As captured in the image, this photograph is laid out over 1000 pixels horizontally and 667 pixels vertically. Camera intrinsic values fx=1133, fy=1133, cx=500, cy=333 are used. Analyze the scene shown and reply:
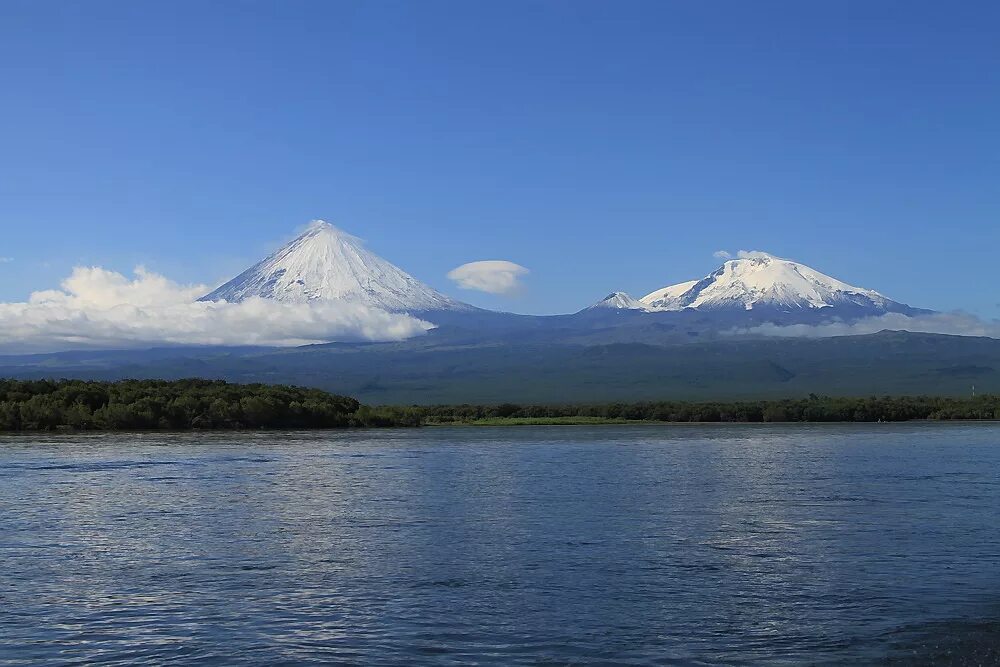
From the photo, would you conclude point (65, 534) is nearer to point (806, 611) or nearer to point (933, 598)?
point (806, 611)

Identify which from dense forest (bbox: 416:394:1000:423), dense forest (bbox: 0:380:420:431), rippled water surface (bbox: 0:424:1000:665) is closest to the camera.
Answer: rippled water surface (bbox: 0:424:1000:665)

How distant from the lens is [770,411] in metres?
136

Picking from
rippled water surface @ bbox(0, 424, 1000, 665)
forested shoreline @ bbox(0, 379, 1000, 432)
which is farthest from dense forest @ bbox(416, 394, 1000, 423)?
rippled water surface @ bbox(0, 424, 1000, 665)

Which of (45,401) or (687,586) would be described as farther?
(45,401)

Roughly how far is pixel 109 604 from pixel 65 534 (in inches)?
400

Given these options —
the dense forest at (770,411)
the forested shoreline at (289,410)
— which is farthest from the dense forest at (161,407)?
the dense forest at (770,411)

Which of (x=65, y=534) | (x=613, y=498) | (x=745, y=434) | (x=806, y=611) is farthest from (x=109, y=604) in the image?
(x=745, y=434)

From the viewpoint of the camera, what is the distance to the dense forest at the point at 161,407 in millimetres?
102250

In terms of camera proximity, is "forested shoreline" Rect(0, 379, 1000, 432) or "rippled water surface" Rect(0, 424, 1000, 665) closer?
"rippled water surface" Rect(0, 424, 1000, 665)

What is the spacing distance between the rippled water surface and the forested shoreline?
51.2 metres

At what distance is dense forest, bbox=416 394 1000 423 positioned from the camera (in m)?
133

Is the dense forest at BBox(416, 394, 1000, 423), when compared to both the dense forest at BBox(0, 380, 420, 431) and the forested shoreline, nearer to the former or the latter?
the forested shoreline

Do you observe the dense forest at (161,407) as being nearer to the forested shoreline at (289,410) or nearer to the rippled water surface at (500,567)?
the forested shoreline at (289,410)

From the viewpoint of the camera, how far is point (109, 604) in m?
22.5
